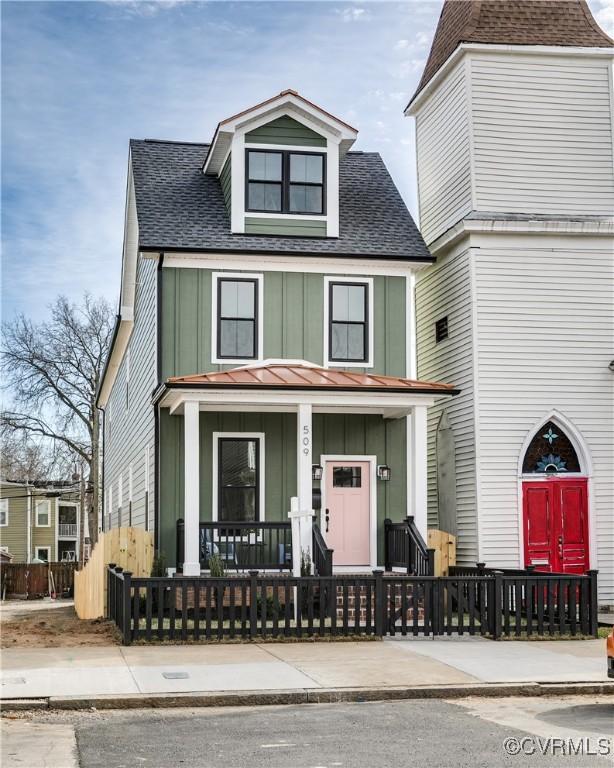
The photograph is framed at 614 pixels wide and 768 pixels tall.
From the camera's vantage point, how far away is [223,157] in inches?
957

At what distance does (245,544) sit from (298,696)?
10281 mm

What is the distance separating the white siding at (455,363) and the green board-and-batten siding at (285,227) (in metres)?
3.11

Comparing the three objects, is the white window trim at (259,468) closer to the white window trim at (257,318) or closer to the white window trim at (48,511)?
the white window trim at (257,318)

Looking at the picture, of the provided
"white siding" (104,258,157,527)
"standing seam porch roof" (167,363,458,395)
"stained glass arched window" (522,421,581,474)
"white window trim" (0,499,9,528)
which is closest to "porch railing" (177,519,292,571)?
"white siding" (104,258,157,527)

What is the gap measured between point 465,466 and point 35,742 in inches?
588

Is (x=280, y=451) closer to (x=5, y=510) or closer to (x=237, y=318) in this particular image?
(x=237, y=318)

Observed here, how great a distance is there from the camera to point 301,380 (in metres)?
20.3

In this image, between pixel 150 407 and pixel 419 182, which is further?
pixel 419 182

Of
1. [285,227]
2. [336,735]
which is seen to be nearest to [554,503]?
[285,227]

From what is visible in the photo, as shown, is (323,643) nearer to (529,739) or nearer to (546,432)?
(529,739)

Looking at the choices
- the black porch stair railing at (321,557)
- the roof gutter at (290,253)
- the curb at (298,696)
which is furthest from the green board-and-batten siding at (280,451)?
the curb at (298,696)

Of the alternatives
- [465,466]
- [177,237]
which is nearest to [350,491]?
[465,466]

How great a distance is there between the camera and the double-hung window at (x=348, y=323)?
75.5ft

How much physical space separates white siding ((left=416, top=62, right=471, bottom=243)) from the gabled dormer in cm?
237
